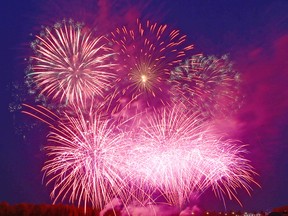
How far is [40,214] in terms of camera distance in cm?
4644

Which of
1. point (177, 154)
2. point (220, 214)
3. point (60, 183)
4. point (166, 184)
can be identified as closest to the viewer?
point (60, 183)

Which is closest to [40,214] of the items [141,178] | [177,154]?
[141,178]

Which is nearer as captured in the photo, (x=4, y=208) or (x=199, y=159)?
(x=199, y=159)

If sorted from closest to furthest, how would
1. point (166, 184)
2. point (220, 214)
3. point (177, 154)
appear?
point (177, 154) → point (166, 184) → point (220, 214)

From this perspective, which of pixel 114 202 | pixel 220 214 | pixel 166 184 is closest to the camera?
pixel 166 184

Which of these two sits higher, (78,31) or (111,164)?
(78,31)

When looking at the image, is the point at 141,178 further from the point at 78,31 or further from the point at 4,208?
the point at 4,208

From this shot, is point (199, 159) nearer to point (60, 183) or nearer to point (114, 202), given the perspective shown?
point (60, 183)

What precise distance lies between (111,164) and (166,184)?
21.7 ft

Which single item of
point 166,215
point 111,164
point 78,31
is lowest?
point 166,215

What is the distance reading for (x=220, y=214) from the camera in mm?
70938

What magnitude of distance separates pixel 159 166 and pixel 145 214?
650 inches

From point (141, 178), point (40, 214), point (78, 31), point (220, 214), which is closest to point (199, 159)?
point (141, 178)

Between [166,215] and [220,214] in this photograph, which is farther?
[220,214]
